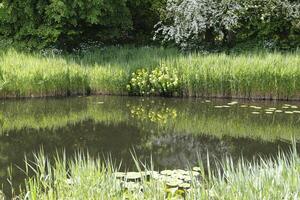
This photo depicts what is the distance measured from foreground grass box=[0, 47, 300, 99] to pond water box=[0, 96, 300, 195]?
41 cm

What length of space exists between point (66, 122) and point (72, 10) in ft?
18.8

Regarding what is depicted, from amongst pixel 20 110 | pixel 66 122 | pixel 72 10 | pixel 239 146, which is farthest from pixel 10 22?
pixel 239 146

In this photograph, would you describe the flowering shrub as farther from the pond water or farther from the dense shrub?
the dense shrub

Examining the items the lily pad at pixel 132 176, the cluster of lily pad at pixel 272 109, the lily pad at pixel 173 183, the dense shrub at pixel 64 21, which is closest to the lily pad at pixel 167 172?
the lily pad at pixel 173 183

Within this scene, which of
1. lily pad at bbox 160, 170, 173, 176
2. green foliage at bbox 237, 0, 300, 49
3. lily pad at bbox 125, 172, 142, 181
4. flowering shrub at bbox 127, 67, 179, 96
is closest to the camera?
lily pad at bbox 125, 172, 142, 181

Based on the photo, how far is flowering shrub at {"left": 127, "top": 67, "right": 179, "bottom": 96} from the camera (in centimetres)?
1046

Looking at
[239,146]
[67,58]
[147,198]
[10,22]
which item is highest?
[10,22]

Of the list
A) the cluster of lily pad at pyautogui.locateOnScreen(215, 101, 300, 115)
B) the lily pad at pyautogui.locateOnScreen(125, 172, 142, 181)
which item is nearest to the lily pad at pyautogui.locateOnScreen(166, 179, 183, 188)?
the lily pad at pyautogui.locateOnScreen(125, 172, 142, 181)

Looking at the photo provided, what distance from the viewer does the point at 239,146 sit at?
6770mm

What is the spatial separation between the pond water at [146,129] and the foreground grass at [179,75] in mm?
409

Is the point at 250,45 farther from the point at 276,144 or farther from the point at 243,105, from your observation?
the point at 276,144

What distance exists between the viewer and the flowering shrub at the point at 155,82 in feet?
34.3

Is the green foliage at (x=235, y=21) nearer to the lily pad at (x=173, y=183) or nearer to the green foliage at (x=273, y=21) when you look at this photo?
the green foliage at (x=273, y=21)

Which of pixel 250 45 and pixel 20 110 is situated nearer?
pixel 20 110
